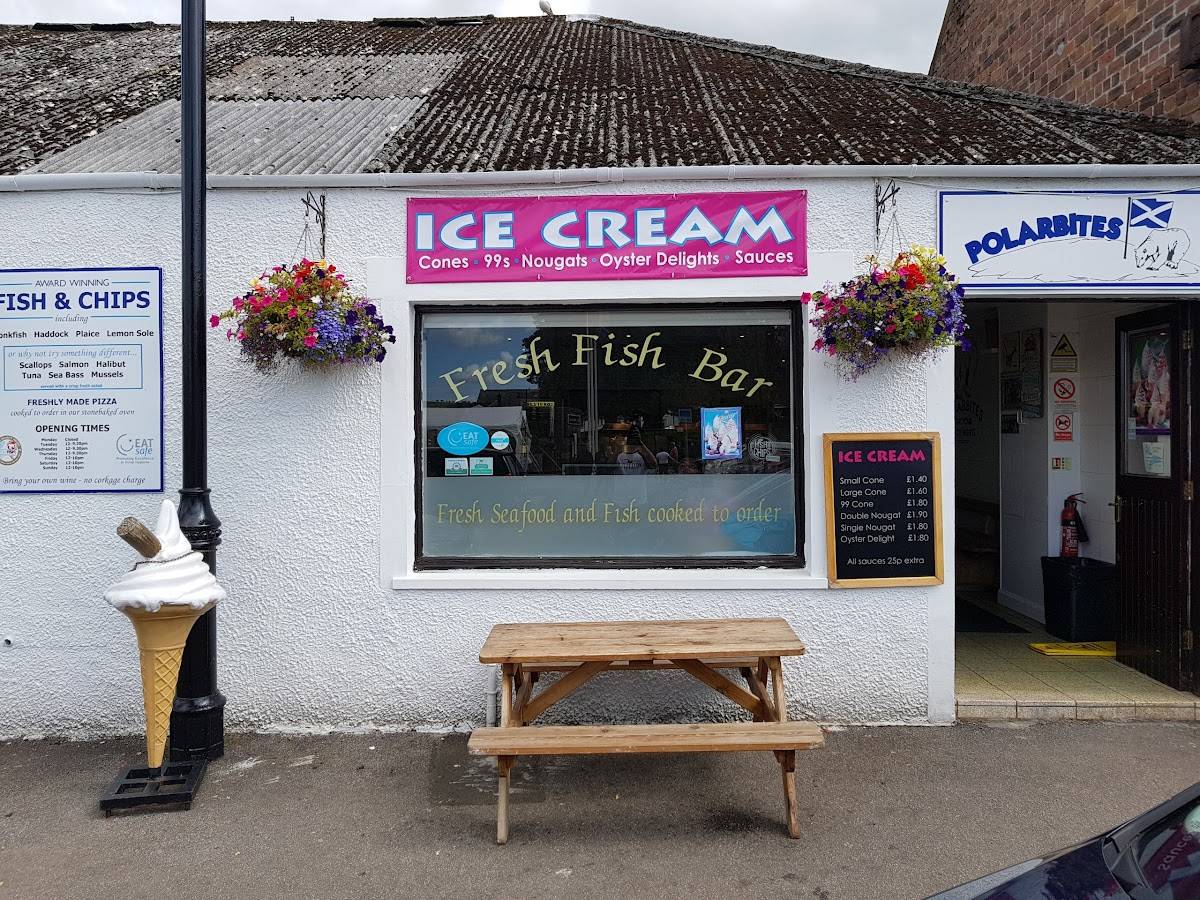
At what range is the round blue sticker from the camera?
506 cm

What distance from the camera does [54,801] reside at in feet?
13.3

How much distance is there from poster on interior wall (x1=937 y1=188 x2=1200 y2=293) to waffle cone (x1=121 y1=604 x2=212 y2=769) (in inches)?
187

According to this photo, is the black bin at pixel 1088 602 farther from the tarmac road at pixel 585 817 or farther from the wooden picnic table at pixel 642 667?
the wooden picnic table at pixel 642 667

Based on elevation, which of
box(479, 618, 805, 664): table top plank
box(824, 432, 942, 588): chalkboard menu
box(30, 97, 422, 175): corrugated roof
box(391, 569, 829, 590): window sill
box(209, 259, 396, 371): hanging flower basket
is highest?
box(30, 97, 422, 175): corrugated roof

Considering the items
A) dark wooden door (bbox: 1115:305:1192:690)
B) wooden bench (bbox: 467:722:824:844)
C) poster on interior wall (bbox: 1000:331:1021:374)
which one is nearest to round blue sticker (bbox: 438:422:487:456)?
wooden bench (bbox: 467:722:824:844)

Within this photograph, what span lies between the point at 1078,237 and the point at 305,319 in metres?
4.55

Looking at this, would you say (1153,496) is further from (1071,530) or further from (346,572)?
(346,572)

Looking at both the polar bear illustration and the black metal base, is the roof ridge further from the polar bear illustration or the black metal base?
the black metal base

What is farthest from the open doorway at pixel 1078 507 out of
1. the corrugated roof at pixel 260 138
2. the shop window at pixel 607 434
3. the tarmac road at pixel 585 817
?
the corrugated roof at pixel 260 138

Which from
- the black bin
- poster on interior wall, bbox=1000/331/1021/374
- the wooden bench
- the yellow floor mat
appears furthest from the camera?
poster on interior wall, bbox=1000/331/1021/374

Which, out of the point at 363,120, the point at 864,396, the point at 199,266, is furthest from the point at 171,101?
the point at 864,396

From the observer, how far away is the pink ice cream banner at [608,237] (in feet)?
15.9

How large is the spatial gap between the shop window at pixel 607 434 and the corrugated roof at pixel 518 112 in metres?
1.04

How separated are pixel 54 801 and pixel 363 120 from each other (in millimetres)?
4622
